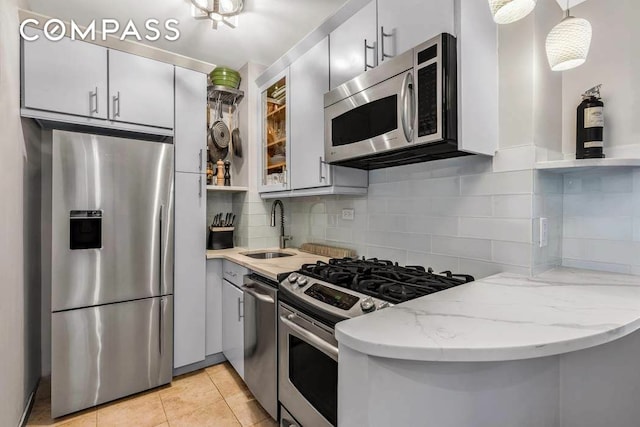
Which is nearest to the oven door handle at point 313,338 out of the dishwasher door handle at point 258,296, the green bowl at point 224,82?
the dishwasher door handle at point 258,296

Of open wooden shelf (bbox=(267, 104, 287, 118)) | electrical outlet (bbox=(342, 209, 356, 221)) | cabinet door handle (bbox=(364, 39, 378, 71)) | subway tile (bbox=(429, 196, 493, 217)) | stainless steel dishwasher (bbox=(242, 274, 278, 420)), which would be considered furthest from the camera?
open wooden shelf (bbox=(267, 104, 287, 118))

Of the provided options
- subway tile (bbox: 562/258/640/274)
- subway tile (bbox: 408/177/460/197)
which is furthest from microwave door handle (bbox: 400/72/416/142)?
subway tile (bbox: 562/258/640/274)

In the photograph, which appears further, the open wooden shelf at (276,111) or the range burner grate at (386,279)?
the open wooden shelf at (276,111)

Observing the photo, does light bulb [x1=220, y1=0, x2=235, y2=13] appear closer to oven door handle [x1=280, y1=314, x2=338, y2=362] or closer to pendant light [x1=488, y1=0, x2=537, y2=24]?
pendant light [x1=488, y1=0, x2=537, y2=24]

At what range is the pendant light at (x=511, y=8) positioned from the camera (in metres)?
0.99

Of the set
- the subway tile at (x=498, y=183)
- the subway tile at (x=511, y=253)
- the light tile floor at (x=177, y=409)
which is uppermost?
the subway tile at (x=498, y=183)

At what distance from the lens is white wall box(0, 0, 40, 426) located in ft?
4.61

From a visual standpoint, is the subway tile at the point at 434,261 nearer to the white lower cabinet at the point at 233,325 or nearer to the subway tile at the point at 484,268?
the subway tile at the point at 484,268

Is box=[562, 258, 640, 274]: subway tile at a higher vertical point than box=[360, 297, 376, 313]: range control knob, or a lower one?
higher

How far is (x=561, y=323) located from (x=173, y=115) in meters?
2.46

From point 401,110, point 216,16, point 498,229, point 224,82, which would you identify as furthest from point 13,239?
point 498,229

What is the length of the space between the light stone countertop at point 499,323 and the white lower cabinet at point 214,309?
185 centimetres

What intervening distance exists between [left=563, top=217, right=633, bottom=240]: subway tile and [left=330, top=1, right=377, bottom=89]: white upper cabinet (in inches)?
49.2

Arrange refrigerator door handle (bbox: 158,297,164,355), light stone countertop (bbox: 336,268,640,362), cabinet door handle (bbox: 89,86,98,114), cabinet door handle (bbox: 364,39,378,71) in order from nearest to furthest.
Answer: light stone countertop (bbox: 336,268,640,362)
cabinet door handle (bbox: 364,39,378,71)
cabinet door handle (bbox: 89,86,98,114)
refrigerator door handle (bbox: 158,297,164,355)
